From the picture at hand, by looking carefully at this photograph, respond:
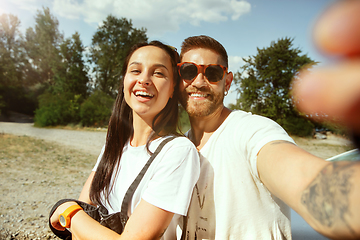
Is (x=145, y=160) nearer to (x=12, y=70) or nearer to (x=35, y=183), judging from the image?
(x=35, y=183)

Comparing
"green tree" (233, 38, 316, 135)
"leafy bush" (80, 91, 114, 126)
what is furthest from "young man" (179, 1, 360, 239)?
"leafy bush" (80, 91, 114, 126)

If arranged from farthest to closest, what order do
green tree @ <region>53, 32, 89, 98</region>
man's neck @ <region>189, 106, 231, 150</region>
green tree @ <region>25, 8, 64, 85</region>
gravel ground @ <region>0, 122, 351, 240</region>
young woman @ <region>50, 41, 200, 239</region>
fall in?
green tree @ <region>25, 8, 64, 85</region>
green tree @ <region>53, 32, 89, 98</region>
gravel ground @ <region>0, 122, 351, 240</region>
man's neck @ <region>189, 106, 231, 150</region>
young woman @ <region>50, 41, 200, 239</region>

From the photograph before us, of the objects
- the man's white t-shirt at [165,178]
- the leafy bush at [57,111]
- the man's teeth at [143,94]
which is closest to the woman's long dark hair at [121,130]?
the man's white t-shirt at [165,178]

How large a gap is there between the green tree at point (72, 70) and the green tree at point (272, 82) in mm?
19602

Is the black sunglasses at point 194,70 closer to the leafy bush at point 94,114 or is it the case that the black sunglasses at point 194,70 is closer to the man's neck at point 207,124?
the man's neck at point 207,124

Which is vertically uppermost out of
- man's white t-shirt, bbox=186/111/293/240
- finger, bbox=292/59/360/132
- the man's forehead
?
the man's forehead

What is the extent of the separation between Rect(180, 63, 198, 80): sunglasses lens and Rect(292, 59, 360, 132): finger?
1662 mm

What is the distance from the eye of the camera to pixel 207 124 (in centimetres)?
199

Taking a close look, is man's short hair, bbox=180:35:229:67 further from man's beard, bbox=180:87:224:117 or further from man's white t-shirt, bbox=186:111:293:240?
man's white t-shirt, bbox=186:111:293:240

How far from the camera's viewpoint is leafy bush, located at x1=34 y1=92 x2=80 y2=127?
20.1 m

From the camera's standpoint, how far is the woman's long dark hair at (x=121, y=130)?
5.87 feet

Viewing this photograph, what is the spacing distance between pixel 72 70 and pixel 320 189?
31228 mm

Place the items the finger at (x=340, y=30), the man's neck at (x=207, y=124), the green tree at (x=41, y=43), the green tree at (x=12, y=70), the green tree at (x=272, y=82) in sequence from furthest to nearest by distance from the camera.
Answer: the green tree at (x=41, y=43)
the green tree at (x=12, y=70)
the green tree at (x=272, y=82)
the man's neck at (x=207, y=124)
the finger at (x=340, y=30)

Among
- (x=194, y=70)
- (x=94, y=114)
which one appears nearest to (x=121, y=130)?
(x=194, y=70)
